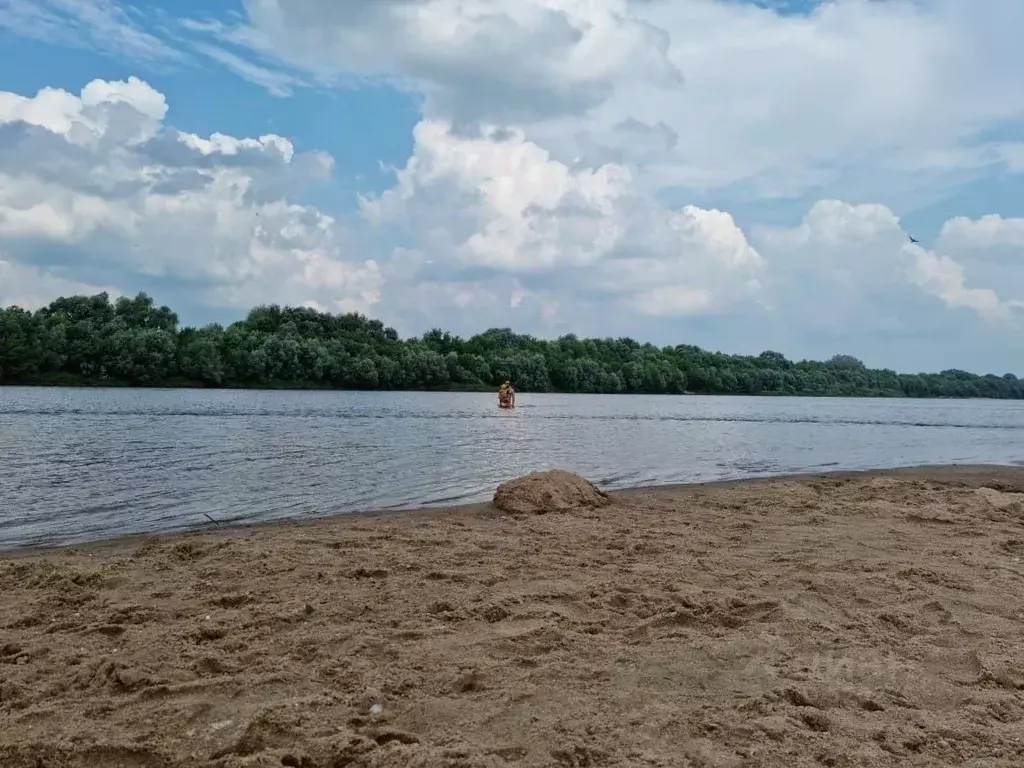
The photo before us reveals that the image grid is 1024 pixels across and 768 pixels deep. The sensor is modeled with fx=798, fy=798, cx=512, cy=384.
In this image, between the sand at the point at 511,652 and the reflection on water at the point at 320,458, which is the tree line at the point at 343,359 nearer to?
the reflection on water at the point at 320,458

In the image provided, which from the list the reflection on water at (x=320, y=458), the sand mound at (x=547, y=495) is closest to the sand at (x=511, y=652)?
the sand mound at (x=547, y=495)

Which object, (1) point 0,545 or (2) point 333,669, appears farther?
(1) point 0,545

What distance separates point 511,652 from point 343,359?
353 ft

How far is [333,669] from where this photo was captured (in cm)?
521

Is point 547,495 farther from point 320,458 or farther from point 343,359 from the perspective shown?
point 343,359

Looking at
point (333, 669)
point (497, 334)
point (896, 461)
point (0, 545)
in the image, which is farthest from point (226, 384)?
point (333, 669)

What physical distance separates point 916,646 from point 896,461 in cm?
2346

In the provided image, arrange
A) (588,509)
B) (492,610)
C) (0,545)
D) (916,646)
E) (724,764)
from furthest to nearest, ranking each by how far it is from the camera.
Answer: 1. (588,509)
2. (0,545)
3. (492,610)
4. (916,646)
5. (724,764)

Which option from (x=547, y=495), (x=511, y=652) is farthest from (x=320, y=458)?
(x=511, y=652)

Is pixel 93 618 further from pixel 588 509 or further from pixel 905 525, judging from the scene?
pixel 905 525

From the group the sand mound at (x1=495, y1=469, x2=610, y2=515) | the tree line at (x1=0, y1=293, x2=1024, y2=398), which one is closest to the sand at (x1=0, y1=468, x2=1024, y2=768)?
the sand mound at (x1=495, y1=469, x2=610, y2=515)

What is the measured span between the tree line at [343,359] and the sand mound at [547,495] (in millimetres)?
90259

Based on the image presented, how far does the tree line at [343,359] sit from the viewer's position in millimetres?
92188

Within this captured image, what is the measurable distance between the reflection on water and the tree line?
49.9 meters
